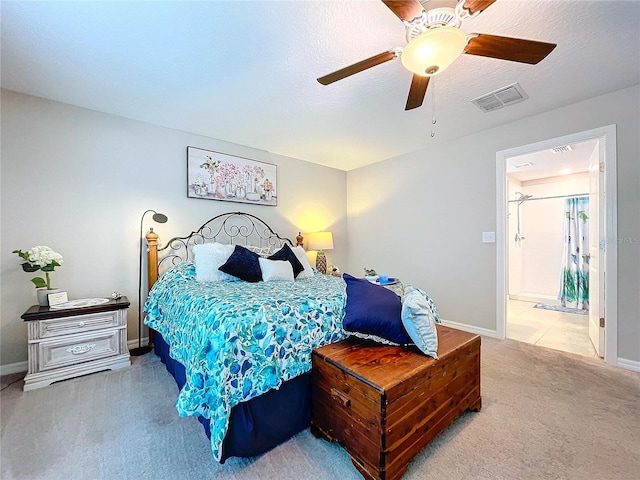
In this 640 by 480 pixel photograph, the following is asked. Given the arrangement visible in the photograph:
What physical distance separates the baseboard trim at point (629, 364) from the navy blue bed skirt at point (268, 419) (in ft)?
9.35

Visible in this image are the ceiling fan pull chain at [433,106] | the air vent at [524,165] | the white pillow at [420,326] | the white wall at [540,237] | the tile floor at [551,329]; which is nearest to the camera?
the white pillow at [420,326]

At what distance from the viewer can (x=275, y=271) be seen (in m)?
2.79

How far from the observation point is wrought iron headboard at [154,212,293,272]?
313 centimetres

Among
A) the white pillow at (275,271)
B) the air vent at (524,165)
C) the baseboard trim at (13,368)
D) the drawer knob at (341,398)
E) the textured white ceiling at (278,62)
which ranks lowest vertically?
the baseboard trim at (13,368)

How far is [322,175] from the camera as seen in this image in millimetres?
4562

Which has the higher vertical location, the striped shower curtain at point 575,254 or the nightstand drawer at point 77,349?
the striped shower curtain at point 575,254

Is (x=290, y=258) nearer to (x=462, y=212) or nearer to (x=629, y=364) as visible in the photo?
(x=462, y=212)

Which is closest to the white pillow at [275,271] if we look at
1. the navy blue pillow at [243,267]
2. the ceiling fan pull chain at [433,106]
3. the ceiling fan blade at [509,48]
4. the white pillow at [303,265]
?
the navy blue pillow at [243,267]

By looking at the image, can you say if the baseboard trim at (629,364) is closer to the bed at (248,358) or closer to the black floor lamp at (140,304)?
the bed at (248,358)

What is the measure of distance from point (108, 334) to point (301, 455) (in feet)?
6.65

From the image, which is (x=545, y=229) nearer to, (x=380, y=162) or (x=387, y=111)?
(x=380, y=162)

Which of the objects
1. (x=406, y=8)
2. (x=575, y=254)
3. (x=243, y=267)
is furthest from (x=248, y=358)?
(x=575, y=254)

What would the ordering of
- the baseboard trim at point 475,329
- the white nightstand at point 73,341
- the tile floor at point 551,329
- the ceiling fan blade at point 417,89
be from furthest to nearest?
the baseboard trim at point 475,329 → the tile floor at point 551,329 → the white nightstand at point 73,341 → the ceiling fan blade at point 417,89

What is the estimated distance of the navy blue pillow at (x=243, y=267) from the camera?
2650 mm
